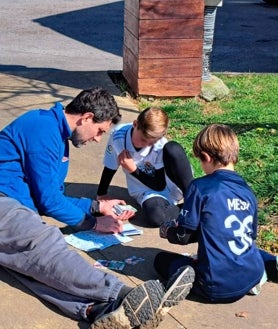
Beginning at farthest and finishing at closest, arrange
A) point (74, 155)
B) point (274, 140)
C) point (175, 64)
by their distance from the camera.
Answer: point (175, 64)
point (274, 140)
point (74, 155)

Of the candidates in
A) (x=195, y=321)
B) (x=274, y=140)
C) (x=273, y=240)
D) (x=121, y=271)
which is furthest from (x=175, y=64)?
(x=195, y=321)

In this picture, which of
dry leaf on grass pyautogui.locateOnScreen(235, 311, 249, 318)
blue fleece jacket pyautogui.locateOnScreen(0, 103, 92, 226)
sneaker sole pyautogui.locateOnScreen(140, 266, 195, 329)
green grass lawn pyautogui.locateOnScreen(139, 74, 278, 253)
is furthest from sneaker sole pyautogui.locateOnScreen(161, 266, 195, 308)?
green grass lawn pyautogui.locateOnScreen(139, 74, 278, 253)

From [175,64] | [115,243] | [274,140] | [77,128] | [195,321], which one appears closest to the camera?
[195,321]

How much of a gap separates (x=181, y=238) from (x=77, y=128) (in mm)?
881

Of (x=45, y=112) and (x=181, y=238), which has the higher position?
(x=45, y=112)

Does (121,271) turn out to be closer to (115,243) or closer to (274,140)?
(115,243)

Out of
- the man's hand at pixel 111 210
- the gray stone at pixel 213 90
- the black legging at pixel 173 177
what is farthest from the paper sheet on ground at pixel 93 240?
the gray stone at pixel 213 90

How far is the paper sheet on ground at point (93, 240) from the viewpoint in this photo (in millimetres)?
4445

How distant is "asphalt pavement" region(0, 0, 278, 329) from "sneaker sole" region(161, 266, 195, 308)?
191mm

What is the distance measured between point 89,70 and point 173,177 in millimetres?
5978

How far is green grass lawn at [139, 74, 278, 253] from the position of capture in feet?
17.4

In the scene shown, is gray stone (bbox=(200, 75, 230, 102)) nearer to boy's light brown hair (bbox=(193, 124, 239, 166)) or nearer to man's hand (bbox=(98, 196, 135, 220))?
man's hand (bbox=(98, 196, 135, 220))

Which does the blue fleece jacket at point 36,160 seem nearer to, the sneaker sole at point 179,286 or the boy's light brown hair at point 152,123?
the boy's light brown hair at point 152,123

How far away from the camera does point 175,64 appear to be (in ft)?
26.3
